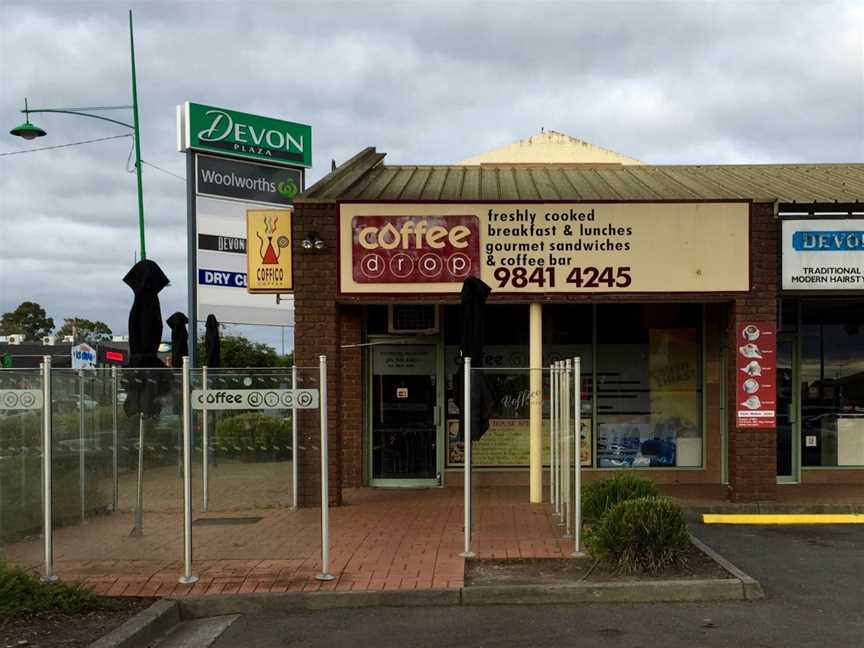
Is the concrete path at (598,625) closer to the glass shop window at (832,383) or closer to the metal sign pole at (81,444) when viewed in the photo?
the metal sign pole at (81,444)

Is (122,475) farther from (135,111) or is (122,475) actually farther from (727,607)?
(135,111)

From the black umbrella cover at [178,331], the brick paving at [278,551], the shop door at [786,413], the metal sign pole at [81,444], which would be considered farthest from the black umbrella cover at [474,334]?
the black umbrella cover at [178,331]

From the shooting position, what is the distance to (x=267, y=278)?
12.6 meters

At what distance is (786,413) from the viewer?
14.2 m

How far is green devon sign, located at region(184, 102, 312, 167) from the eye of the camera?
20.7 meters

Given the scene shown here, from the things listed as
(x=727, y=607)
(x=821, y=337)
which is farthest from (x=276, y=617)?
(x=821, y=337)

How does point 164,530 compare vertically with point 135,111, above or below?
below

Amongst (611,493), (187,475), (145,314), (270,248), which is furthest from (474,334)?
(270,248)

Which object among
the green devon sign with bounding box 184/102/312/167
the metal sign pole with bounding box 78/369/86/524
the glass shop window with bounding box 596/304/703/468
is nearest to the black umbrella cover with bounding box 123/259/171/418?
the metal sign pole with bounding box 78/369/86/524

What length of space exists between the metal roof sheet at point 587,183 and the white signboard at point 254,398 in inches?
182

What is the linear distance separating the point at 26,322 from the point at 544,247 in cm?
7718

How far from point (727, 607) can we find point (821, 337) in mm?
8209

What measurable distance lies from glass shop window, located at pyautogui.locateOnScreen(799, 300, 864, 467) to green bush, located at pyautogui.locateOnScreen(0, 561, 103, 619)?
36.0 ft

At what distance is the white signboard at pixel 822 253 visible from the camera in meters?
12.2
